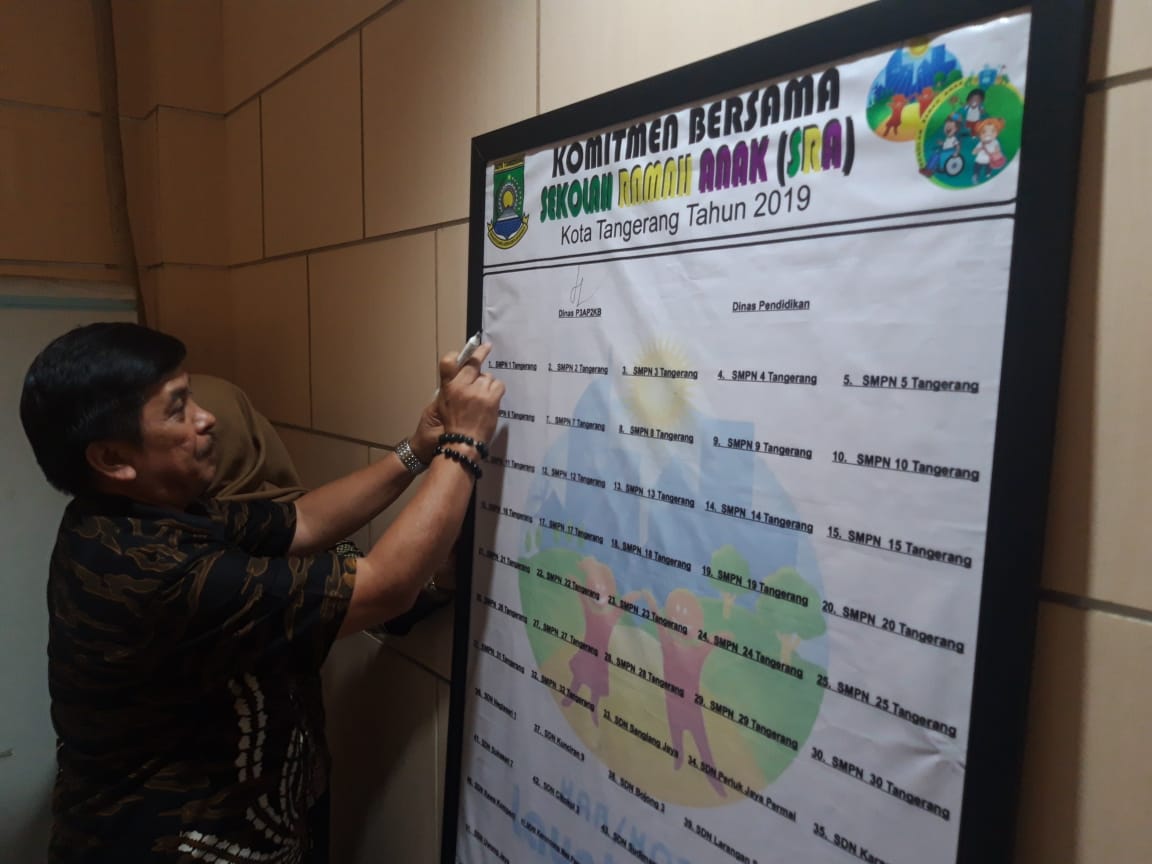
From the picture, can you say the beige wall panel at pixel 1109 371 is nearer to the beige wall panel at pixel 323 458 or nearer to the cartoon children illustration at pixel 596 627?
the cartoon children illustration at pixel 596 627

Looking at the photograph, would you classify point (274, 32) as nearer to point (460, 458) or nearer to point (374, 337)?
point (374, 337)

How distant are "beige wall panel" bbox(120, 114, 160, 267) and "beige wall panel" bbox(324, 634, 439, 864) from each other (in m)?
1.19

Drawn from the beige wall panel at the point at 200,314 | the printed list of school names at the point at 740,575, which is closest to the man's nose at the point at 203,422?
the printed list of school names at the point at 740,575

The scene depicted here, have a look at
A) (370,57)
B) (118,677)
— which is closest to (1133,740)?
(118,677)

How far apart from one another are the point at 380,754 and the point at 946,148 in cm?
138

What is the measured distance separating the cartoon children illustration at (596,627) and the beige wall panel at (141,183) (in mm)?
1624

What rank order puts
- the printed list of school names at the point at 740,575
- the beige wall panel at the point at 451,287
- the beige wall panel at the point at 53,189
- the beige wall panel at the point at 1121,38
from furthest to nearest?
the beige wall panel at the point at 53,189, the beige wall panel at the point at 451,287, the printed list of school names at the point at 740,575, the beige wall panel at the point at 1121,38

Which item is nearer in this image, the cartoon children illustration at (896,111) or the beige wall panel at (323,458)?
the cartoon children illustration at (896,111)

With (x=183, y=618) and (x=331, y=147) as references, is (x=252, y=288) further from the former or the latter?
(x=183, y=618)

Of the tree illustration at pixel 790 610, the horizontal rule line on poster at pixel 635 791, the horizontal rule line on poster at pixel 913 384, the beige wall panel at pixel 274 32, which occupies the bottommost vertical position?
the horizontal rule line on poster at pixel 635 791

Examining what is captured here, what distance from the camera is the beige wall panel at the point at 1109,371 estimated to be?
51 cm

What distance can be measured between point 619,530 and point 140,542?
58cm

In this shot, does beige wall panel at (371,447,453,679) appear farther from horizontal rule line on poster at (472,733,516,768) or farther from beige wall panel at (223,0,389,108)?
beige wall panel at (223,0,389,108)

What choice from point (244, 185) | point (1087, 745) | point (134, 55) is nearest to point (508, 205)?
point (1087, 745)
